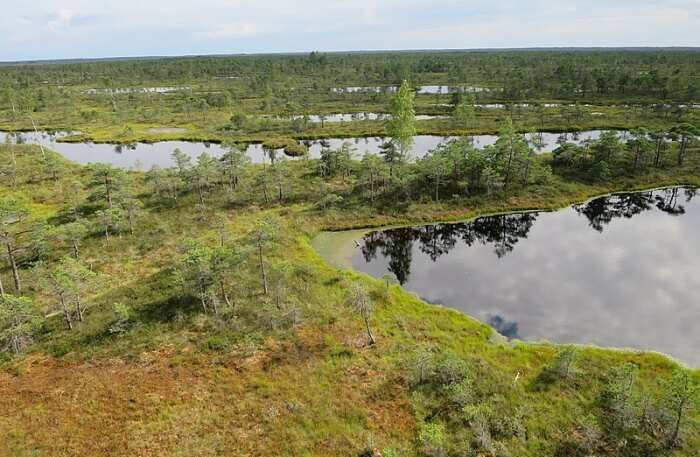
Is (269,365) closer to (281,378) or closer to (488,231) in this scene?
(281,378)

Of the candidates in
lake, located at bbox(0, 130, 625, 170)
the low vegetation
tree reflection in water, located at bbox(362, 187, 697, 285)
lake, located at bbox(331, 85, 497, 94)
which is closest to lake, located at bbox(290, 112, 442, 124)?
lake, located at bbox(0, 130, 625, 170)

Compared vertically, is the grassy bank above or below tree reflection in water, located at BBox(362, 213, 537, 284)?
below

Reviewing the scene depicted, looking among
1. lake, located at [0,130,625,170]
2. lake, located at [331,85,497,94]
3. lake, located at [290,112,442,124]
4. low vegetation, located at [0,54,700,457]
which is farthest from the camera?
lake, located at [331,85,497,94]

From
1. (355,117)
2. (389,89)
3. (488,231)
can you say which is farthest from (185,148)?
(389,89)

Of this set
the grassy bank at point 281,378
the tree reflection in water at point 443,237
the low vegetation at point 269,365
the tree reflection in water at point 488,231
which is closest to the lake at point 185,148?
the tree reflection in water at point 488,231

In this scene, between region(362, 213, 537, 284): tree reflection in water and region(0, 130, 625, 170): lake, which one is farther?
region(0, 130, 625, 170): lake

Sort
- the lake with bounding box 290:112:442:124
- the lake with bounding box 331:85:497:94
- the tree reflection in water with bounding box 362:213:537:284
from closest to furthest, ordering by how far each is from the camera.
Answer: the tree reflection in water with bounding box 362:213:537:284 < the lake with bounding box 290:112:442:124 < the lake with bounding box 331:85:497:94

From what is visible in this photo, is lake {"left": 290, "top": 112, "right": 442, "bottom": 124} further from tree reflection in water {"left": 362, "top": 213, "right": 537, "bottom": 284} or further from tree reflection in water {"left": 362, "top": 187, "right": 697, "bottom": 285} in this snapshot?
tree reflection in water {"left": 362, "top": 213, "right": 537, "bottom": 284}

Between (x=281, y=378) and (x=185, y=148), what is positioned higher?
(x=185, y=148)

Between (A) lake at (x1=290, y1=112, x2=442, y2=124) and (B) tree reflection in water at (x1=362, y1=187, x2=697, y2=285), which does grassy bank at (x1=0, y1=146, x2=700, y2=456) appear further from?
(A) lake at (x1=290, y1=112, x2=442, y2=124)

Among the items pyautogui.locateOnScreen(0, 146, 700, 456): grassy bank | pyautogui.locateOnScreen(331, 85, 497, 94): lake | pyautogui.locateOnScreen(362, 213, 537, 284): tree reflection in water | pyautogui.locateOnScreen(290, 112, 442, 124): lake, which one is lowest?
pyautogui.locateOnScreen(0, 146, 700, 456): grassy bank
